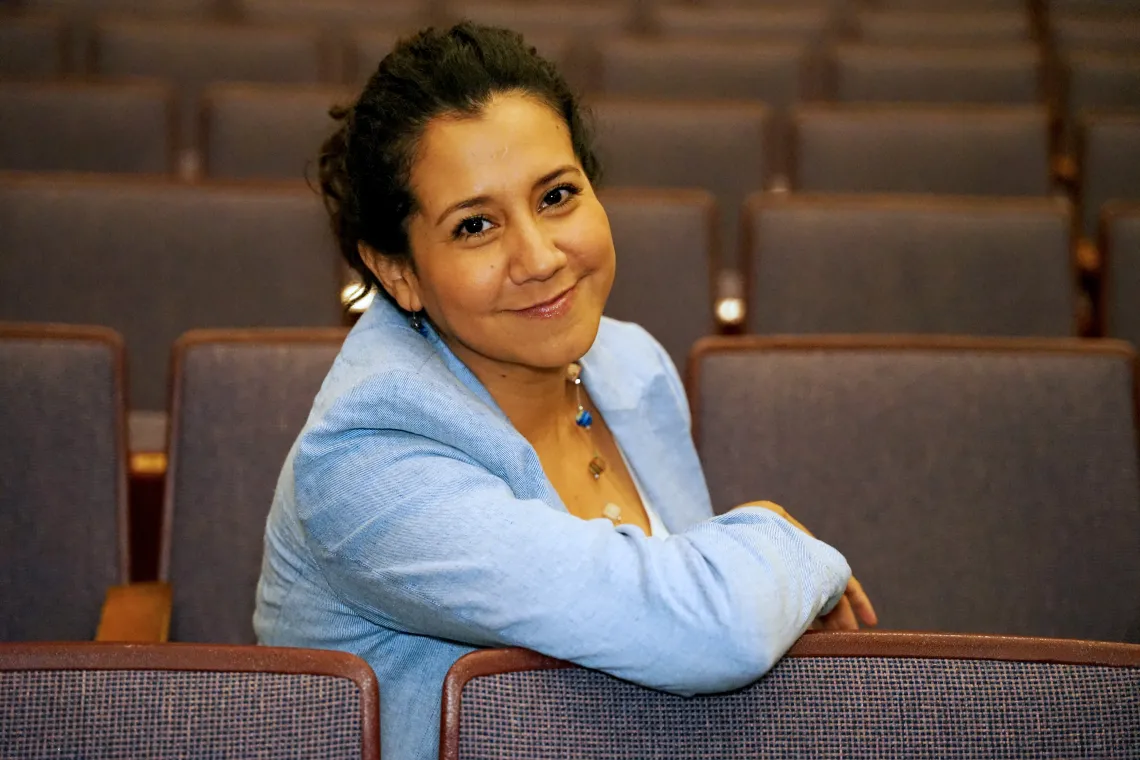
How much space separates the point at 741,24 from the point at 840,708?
2277 millimetres

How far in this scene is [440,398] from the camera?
A: 643 millimetres

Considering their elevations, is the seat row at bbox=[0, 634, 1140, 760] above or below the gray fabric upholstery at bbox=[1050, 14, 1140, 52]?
below

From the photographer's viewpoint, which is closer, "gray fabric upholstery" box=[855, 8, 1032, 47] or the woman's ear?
the woman's ear

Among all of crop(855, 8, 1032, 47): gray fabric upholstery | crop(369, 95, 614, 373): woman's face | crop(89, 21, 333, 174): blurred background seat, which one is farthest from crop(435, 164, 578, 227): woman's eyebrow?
crop(855, 8, 1032, 47): gray fabric upholstery

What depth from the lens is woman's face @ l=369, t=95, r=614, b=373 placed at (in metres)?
0.70

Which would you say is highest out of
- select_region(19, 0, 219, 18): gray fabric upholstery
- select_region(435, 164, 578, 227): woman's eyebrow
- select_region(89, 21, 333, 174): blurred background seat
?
select_region(19, 0, 219, 18): gray fabric upholstery

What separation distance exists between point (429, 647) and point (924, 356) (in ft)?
1.53

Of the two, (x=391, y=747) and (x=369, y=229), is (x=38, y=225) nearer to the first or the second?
(x=369, y=229)

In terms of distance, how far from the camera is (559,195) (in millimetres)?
747

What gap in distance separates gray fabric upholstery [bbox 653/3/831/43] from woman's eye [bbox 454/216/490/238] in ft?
6.51

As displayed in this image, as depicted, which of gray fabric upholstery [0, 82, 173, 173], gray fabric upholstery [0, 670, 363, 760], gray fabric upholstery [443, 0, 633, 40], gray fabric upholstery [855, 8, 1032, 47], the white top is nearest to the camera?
gray fabric upholstery [0, 670, 363, 760]

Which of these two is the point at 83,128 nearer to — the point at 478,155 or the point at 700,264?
the point at 700,264

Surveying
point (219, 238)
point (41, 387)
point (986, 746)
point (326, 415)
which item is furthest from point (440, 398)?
point (219, 238)

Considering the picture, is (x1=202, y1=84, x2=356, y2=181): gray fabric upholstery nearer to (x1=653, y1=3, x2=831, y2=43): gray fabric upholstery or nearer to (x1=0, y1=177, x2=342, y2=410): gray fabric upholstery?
(x1=0, y1=177, x2=342, y2=410): gray fabric upholstery
